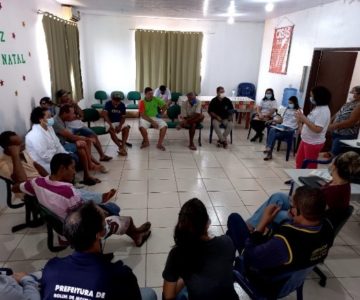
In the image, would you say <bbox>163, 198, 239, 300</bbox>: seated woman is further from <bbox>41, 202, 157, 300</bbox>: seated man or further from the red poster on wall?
the red poster on wall

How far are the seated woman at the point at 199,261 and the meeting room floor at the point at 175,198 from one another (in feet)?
3.06

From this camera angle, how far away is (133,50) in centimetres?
738

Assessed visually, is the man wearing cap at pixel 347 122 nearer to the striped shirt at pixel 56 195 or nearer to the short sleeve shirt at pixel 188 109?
the short sleeve shirt at pixel 188 109

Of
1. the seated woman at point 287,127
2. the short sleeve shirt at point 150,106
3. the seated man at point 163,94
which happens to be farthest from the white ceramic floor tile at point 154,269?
the seated man at point 163,94

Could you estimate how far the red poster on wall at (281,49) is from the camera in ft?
19.9

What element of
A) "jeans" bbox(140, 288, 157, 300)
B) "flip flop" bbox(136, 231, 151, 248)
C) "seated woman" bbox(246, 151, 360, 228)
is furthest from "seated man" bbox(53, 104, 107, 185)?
"seated woman" bbox(246, 151, 360, 228)

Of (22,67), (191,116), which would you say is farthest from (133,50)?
(22,67)

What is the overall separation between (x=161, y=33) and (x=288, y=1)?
3.44m

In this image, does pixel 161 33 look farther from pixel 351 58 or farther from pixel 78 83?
pixel 351 58

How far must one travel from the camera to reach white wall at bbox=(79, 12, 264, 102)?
23.4ft

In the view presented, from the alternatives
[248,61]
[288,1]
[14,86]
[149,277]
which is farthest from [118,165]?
[248,61]

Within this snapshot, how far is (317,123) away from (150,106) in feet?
10.4

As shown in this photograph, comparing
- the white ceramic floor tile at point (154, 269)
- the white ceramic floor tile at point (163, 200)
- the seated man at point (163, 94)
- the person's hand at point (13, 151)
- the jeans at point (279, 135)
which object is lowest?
the white ceramic floor tile at point (154, 269)

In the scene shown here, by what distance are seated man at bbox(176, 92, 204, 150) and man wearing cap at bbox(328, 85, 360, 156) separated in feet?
7.87
